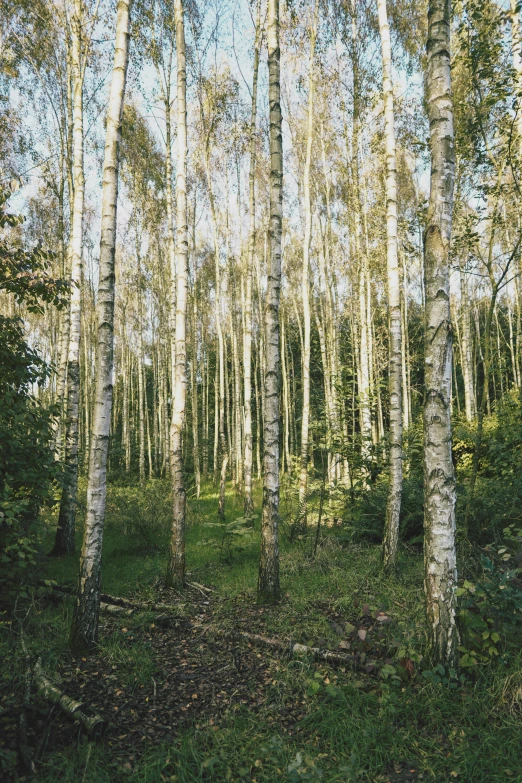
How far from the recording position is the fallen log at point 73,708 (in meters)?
2.69

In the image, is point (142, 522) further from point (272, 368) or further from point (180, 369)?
point (272, 368)

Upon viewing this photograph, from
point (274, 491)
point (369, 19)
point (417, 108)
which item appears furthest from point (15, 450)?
point (417, 108)

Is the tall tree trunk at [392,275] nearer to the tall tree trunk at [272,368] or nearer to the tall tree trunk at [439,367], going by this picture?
the tall tree trunk at [272,368]

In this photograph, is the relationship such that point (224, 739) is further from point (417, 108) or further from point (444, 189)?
point (417, 108)

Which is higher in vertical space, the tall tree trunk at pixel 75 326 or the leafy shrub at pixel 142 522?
the tall tree trunk at pixel 75 326

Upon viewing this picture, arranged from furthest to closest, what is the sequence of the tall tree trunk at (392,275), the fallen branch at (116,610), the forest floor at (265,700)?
1. the tall tree trunk at (392,275)
2. the fallen branch at (116,610)
3. the forest floor at (265,700)

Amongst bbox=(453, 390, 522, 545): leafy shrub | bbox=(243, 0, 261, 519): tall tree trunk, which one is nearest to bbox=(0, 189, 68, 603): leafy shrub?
bbox=(453, 390, 522, 545): leafy shrub

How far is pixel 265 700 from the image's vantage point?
10.1 ft

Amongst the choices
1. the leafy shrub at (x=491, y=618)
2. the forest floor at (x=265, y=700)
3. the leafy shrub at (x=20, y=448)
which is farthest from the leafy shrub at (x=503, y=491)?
the leafy shrub at (x=20, y=448)

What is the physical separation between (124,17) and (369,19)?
380 inches

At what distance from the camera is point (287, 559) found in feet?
20.7

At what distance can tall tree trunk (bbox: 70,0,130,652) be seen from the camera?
3.71 m

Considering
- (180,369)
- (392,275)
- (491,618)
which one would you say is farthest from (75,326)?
(491,618)

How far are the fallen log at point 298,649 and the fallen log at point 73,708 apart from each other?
153 centimetres
